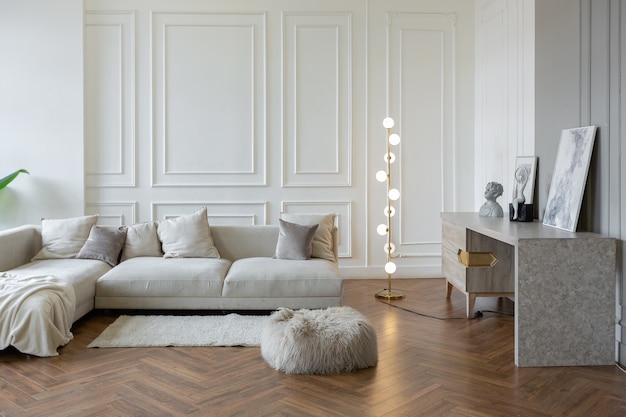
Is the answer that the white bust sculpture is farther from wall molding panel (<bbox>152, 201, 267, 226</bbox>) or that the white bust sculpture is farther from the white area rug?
wall molding panel (<bbox>152, 201, 267, 226</bbox>)

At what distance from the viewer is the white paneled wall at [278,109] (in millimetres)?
6430

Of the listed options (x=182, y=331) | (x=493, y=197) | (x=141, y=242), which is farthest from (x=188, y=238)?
(x=493, y=197)

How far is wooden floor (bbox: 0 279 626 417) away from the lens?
296 cm

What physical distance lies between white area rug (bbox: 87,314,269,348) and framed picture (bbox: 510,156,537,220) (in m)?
2.15

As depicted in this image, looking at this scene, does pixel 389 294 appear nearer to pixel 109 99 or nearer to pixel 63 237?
pixel 63 237

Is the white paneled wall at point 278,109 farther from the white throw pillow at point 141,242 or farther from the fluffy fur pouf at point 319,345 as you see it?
the fluffy fur pouf at point 319,345

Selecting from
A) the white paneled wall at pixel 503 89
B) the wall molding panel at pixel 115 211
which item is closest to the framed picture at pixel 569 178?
the white paneled wall at pixel 503 89

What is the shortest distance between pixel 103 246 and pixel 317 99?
2675 mm

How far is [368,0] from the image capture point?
646cm

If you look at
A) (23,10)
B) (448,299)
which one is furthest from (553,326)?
(23,10)

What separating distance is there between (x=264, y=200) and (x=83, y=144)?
1944 mm

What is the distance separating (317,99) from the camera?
256 inches

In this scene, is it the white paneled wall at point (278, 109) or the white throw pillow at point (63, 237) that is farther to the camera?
the white paneled wall at point (278, 109)

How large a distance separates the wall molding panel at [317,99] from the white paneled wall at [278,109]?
1cm
